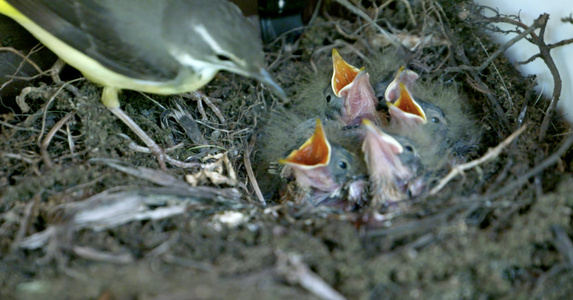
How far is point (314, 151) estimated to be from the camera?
1869 mm

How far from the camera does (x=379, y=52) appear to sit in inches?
97.2

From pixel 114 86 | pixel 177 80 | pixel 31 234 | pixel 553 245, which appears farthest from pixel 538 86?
pixel 31 234

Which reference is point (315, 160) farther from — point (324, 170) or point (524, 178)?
point (524, 178)

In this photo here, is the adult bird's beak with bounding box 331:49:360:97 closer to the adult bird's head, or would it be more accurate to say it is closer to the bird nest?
the bird nest

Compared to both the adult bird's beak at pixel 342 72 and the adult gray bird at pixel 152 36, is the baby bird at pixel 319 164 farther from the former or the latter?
the adult gray bird at pixel 152 36

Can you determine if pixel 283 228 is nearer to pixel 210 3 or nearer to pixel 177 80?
pixel 177 80

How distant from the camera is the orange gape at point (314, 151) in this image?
181 cm

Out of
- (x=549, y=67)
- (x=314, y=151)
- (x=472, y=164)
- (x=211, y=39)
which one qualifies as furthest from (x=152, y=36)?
(x=549, y=67)

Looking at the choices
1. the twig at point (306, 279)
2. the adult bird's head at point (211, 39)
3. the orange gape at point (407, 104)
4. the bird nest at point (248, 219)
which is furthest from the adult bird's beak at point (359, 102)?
the twig at point (306, 279)

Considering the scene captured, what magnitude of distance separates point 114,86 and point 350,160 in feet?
3.01

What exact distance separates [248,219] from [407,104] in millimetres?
796

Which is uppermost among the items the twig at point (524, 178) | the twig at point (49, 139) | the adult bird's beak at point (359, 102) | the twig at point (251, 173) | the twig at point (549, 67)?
the twig at point (549, 67)

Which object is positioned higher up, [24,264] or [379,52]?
[379,52]

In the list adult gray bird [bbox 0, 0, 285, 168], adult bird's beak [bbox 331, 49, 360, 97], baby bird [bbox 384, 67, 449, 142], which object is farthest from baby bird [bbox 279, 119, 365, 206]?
adult bird's beak [bbox 331, 49, 360, 97]
